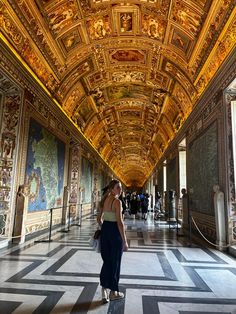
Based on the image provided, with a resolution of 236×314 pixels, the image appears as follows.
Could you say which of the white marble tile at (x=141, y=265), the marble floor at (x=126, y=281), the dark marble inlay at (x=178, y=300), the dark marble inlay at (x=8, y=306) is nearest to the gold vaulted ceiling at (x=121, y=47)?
the marble floor at (x=126, y=281)

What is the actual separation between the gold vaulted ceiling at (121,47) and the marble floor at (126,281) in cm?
665

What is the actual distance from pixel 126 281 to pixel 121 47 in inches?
410

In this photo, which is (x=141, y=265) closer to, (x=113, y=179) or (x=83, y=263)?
(x=83, y=263)

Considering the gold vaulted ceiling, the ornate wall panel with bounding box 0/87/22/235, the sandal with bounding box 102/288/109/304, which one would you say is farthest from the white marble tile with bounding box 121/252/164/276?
the gold vaulted ceiling

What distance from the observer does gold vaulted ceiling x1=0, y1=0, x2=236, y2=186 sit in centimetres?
857

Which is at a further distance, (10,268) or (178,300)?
(10,268)

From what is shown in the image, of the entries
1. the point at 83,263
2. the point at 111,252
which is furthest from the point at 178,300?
the point at 83,263

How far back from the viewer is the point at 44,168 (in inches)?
461

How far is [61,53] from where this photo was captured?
440 inches

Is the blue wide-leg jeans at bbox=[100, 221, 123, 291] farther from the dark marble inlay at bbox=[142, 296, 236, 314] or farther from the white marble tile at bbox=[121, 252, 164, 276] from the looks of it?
the white marble tile at bbox=[121, 252, 164, 276]

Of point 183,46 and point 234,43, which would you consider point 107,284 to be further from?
point 183,46

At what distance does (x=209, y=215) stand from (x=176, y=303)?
21.3ft

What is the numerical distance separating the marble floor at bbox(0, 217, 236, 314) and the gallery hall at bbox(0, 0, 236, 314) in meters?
0.03

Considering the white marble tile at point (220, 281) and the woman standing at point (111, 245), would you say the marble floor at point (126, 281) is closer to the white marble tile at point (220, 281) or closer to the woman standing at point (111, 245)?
the white marble tile at point (220, 281)
